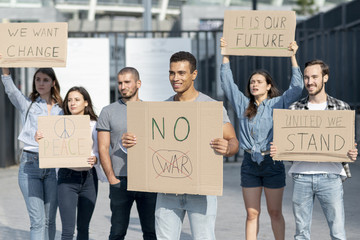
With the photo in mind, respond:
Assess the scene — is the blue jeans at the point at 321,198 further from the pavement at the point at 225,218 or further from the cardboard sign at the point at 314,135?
the pavement at the point at 225,218

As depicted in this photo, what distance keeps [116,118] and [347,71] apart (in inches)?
369

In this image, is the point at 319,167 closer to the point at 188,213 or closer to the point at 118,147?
the point at 188,213

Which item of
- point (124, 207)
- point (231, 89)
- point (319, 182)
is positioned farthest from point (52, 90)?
point (319, 182)

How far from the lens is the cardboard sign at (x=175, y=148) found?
151 inches

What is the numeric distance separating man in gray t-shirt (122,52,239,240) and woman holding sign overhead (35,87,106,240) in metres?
0.93

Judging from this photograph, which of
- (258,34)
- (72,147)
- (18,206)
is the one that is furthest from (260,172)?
(18,206)

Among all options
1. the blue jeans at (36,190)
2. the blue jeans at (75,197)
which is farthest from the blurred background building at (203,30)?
the blue jeans at (75,197)

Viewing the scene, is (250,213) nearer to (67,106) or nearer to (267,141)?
(267,141)

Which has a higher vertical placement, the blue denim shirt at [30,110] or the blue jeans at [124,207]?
the blue denim shirt at [30,110]

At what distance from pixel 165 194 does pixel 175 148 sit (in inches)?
12.7

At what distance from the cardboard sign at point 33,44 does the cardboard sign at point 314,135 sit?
1860 mm

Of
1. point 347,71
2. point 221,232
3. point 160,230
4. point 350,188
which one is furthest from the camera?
point 347,71

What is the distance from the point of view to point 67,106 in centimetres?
506

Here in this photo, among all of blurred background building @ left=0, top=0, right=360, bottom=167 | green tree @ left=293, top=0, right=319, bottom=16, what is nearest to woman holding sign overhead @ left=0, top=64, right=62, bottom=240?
blurred background building @ left=0, top=0, right=360, bottom=167
